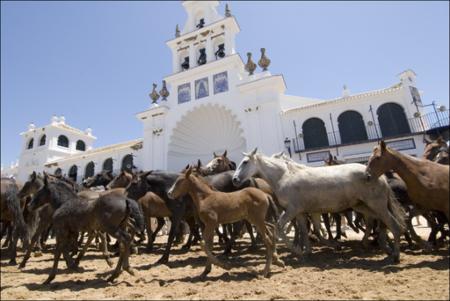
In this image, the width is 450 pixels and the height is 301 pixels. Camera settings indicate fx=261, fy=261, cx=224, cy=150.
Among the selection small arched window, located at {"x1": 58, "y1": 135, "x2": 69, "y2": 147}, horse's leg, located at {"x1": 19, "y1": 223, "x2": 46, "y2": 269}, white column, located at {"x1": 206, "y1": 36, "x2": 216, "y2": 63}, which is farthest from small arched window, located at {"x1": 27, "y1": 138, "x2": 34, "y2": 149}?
horse's leg, located at {"x1": 19, "y1": 223, "x2": 46, "y2": 269}

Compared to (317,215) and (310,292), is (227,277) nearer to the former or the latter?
(310,292)

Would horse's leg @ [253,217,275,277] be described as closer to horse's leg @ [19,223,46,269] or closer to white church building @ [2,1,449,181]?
horse's leg @ [19,223,46,269]

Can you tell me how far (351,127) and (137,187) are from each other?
20.2m

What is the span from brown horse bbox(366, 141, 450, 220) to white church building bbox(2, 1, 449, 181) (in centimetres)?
1596

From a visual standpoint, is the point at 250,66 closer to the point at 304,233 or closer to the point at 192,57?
the point at 192,57

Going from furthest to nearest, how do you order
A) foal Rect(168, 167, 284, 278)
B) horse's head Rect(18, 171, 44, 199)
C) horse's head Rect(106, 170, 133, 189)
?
horse's head Rect(106, 170, 133, 189) → horse's head Rect(18, 171, 44, 199) → foal Rect(168, 167, 284, 278)

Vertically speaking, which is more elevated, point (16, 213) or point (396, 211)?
point (16, 213)

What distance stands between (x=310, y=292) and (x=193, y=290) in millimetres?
1779

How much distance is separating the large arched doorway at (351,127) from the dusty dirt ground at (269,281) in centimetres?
1723

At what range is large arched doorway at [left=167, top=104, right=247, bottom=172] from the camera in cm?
2603

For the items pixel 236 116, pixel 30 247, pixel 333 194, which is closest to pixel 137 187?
pixel 30 247

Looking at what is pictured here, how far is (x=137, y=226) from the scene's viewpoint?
5.65 meters

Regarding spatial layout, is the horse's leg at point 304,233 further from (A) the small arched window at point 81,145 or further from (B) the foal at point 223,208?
(A) the small arched window at point 81,145

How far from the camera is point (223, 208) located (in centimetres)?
526
